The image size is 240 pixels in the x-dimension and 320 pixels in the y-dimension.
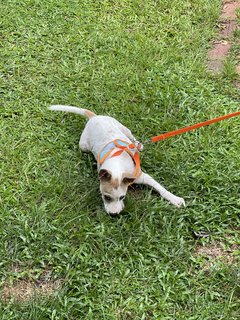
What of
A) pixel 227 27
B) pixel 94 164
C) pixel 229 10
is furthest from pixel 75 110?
pixel 229 10

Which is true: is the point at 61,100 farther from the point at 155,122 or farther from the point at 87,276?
the point at 87,276

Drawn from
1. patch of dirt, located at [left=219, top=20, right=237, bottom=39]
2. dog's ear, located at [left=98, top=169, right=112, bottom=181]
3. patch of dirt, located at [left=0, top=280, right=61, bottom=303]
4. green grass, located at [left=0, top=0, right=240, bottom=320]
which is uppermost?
patch of dirt, located at [left=219, top=20, right=237, bottom=39]

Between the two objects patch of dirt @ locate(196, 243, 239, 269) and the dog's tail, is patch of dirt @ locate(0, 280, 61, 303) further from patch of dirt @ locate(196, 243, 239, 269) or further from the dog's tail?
the dog's tail

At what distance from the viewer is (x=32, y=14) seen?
227 inches

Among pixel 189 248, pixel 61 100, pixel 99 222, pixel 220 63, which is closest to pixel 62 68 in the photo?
pixel 61 100

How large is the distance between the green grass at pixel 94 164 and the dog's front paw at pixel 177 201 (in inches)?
2.2

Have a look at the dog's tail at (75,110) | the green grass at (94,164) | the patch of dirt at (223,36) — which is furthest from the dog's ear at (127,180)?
the patch of dirt at (223,36)

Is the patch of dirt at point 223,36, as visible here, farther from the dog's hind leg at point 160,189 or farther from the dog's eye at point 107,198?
the dog's eye at point 107,198

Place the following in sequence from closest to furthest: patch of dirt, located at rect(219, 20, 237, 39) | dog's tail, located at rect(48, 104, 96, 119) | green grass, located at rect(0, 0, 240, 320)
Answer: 1. green grass, located at rect(0, 0, 240, 320)
2. dog's tail, located at rect(48, 104, 96, 119)
3. patch of dirt, located at rect(219, 20, 237, 39)

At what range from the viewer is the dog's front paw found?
3.63m

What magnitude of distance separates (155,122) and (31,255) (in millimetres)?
1706

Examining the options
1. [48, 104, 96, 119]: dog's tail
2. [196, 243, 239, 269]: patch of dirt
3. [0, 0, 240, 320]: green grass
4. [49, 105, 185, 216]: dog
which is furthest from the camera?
[48, 104, 96, 119]: dog's tail

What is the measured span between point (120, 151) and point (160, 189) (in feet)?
1.42

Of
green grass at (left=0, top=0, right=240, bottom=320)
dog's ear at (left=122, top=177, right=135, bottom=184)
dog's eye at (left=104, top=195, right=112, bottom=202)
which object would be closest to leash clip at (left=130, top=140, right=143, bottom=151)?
green grass at (left=0, top=0, right=240, bottom=320)
